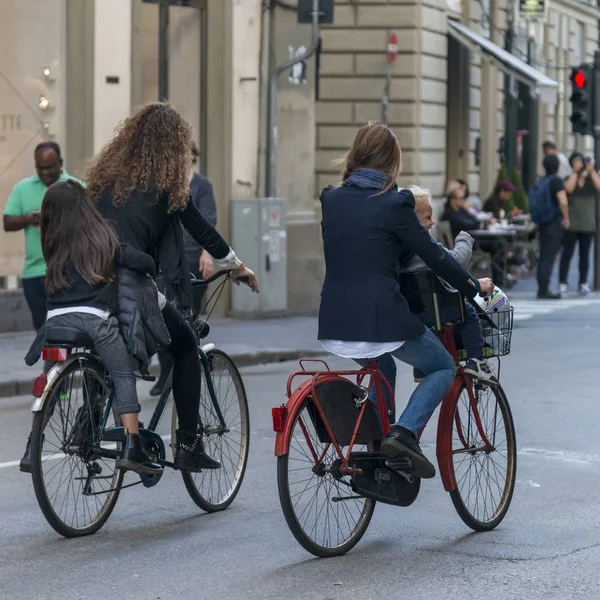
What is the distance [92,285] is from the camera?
6395 mm

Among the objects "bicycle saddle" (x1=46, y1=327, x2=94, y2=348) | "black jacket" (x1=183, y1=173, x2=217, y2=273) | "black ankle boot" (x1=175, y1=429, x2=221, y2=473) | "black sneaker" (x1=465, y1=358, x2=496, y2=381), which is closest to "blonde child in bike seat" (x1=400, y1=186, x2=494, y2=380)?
"black sneaker" (x1=465, y1=358, x2=496, y2=381)

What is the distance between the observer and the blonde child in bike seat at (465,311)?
6289 mm

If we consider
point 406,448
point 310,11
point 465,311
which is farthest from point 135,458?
point 310,11

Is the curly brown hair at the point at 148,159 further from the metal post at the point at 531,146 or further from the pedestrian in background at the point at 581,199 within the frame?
the metal post at the point at 531,146

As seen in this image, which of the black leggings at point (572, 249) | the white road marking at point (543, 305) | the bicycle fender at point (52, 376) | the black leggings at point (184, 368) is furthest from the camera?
the black leggings at point (572, 249)

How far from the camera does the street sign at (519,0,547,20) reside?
98.5 ft

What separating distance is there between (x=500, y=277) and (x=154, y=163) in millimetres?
16791

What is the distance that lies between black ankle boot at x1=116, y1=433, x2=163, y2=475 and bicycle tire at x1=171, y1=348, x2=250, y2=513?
319mm

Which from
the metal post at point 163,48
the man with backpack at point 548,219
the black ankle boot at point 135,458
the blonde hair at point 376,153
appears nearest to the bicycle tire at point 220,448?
the black ankle boot at point 135,458

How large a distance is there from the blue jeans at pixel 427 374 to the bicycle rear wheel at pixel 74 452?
1.10 meters

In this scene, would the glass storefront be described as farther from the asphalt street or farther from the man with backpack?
the man with backpack

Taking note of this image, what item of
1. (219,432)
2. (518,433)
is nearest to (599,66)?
(518,433)

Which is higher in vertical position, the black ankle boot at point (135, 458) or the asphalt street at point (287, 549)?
the black ankle boot at point (135, 458)

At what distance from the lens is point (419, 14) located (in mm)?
23688
